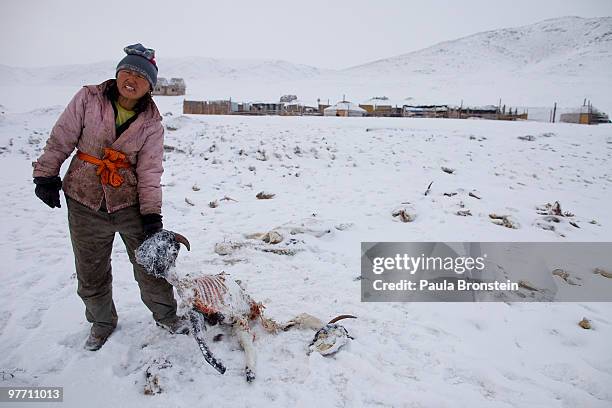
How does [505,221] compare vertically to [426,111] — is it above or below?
below

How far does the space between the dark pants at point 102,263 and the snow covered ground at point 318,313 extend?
222 mm

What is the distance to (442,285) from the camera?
4027 millimetres

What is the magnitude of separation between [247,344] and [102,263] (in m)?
1.29

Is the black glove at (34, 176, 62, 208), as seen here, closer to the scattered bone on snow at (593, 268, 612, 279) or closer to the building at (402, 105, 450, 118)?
the scattered bone on snow at (593, 268, 612, 279)

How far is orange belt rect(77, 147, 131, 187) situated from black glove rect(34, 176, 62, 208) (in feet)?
0.80

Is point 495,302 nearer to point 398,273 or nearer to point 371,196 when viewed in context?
point 398,273

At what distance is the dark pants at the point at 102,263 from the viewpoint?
8.44ft

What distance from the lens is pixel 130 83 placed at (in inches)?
94.1

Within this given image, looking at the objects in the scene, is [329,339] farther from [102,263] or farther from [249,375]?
[102,263]

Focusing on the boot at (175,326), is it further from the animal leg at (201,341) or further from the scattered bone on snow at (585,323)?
the scattered bone on snow at (585,323)

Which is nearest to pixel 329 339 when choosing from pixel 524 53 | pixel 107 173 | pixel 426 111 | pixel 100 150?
pixel 107 173

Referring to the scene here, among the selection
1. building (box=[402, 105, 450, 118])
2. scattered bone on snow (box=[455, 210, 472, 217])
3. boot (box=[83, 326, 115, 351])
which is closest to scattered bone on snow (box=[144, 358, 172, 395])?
boot (box=[83, 326, 115, 351])

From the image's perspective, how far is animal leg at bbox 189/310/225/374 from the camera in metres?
2.46

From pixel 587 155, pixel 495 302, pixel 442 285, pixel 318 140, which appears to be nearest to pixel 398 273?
pixel 442 285
